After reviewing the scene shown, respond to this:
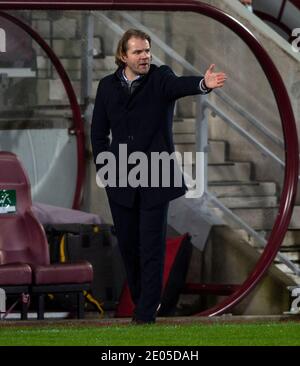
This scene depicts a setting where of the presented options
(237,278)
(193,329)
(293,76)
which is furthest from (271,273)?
(193,329)

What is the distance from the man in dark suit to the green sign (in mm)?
1575

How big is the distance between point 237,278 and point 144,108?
324 centimetres

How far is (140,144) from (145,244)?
0.63 meters

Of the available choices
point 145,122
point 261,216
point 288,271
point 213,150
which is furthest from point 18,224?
point 288,271

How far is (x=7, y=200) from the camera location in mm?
13578

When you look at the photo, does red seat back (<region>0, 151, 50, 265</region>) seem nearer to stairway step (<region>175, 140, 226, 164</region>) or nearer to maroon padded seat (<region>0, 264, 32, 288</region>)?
maroon padded seat (<region>0, 264, 32, 288</region>)

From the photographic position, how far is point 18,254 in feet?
44.4

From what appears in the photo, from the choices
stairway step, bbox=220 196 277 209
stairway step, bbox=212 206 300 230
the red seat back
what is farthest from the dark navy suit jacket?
stairway step, bbox=220 196 277 209

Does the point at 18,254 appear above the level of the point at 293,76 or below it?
below

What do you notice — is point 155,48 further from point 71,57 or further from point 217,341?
point 217,341

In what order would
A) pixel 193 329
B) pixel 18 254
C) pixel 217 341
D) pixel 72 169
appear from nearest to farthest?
pixel 217 341, pixel 193 329, pixel 18 254, pixel 72 169

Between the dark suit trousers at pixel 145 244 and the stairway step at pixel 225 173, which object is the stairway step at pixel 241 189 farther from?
the dark suit trousers at pixel 145 244

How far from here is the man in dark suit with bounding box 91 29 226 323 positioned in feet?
39.1

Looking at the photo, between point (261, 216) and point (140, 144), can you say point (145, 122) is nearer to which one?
point (140, 144)
